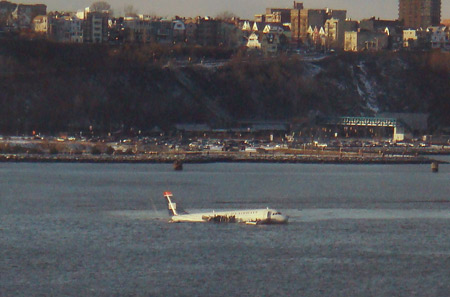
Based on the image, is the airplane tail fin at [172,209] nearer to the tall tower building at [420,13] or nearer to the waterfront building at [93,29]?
the waterfront building at [93,29]

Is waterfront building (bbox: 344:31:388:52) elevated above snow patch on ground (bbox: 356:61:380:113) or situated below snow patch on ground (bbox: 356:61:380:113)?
above

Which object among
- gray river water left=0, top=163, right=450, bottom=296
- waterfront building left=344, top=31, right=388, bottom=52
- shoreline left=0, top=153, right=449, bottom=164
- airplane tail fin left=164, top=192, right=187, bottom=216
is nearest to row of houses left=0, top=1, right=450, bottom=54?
waterfront building left=344, top=31, right=388, bottom=52

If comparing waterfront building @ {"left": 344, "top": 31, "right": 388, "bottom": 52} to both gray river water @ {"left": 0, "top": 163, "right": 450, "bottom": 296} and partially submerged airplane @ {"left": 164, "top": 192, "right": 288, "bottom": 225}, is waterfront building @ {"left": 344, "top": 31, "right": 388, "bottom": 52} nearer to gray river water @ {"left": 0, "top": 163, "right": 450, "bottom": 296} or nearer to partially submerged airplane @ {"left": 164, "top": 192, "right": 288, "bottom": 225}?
gray river water @ {"left": 0, "top": 163, "right": 450, "bottom": 296}

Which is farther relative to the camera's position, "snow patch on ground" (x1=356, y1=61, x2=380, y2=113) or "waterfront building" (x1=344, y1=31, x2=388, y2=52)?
"waterfront building" (x1=344, y1=31, x2=388, y2=52)

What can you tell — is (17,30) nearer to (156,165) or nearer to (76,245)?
(156,165)

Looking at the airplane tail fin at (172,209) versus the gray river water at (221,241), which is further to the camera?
the airplane tail fin at (172,209)

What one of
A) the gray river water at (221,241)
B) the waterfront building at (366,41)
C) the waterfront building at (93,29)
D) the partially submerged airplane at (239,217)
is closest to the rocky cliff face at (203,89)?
the waterfront building at (366,41)

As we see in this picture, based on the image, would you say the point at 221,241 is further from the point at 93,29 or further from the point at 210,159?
the point at 93,29

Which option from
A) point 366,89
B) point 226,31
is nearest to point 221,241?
point 366,89
